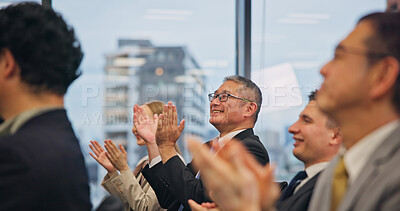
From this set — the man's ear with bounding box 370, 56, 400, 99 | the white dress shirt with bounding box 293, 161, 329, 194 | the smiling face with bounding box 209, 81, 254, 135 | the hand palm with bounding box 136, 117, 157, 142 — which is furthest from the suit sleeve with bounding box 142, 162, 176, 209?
the man's ear with bounding box 370, 56, 400, 99

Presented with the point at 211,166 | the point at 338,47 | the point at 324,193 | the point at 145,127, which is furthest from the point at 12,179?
the point at 145,127

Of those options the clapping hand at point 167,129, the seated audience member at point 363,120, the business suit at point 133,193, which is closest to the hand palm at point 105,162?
the business suit at point 133,193

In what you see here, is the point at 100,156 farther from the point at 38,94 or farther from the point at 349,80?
the point at 349,80

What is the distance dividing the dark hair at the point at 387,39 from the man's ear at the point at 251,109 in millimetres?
1582

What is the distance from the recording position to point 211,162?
2.57 feet

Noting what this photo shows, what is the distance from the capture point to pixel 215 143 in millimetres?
2666

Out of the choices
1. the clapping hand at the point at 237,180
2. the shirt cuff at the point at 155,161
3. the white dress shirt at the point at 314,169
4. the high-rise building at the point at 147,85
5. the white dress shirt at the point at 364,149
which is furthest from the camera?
the high-rise building at the point at 147,85

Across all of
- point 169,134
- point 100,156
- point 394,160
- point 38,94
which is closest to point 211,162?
point 394,160

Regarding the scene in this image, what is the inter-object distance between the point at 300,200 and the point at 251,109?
3.93 ft

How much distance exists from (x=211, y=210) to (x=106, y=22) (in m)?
2.57

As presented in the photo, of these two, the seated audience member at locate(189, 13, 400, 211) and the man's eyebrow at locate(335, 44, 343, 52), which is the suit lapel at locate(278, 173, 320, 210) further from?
the man's eyebrow at locate(335, 44, 343, 52)

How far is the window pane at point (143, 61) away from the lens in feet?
11.9

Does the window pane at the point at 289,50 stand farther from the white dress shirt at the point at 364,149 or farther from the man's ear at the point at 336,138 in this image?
the white dress shirt at the point at 364,149

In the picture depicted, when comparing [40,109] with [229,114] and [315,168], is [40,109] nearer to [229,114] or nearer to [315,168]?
[315,168]
